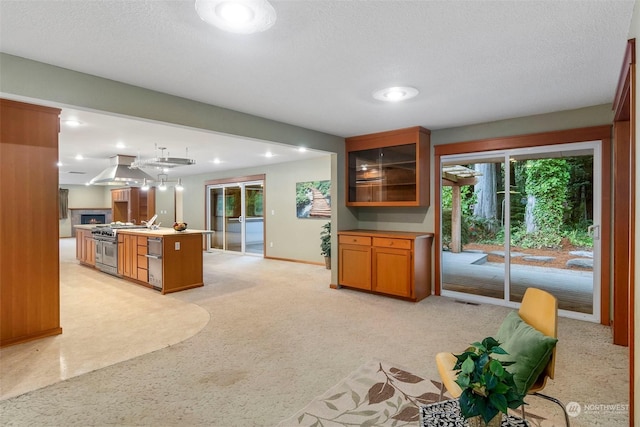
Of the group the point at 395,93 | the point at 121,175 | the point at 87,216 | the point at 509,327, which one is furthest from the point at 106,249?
the point at 87,216

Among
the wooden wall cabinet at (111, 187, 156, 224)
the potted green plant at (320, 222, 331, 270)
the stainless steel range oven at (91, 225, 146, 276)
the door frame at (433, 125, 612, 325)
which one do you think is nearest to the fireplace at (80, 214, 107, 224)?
the wooden wall cabinet at (111, 187, 156, 224)

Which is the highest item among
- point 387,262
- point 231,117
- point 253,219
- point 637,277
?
point 231,117

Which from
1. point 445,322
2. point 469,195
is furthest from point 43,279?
point 469,195

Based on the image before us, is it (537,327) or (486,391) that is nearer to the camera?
(486,391)

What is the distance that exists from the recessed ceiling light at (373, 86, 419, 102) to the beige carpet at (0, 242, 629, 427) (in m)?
2.28

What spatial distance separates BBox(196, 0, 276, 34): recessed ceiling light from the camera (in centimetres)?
163

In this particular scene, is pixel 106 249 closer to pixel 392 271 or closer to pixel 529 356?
pixel 392 271

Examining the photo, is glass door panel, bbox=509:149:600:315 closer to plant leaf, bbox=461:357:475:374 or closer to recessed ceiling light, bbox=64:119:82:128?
plant leaf, bbox=461:357:475:374

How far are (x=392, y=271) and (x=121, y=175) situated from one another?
16.8ft

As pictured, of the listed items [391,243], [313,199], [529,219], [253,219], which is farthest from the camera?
[253,219]

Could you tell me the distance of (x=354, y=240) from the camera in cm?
486

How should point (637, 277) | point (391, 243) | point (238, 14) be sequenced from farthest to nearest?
point (391, 243)
point (238, 14)
point (637, 277)

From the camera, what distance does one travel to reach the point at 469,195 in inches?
187

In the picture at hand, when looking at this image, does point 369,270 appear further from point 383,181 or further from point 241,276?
point 241,276
